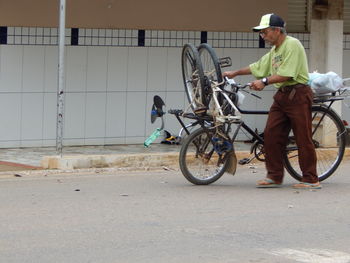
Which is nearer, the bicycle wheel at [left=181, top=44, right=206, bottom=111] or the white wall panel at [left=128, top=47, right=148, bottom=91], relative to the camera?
the bicycle wheel at [left=181, top=44, right=206, bottom=111]

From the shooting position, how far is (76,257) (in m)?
6.27

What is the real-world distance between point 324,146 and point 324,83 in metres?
1.09

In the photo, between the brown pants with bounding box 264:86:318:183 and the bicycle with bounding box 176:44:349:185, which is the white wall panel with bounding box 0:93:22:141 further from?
the brown pants with bounding box 264:86:318:183

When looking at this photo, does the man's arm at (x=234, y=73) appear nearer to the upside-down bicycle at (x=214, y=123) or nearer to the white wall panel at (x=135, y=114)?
the upside-down bicycle at (x=214, y=123)

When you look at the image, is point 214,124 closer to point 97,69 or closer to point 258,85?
point 258,85

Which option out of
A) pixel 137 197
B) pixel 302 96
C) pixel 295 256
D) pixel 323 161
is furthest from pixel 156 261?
pixel 323 161

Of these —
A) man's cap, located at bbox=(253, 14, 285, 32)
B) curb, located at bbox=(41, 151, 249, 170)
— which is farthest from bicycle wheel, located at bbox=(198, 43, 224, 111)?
curb, located at bbox=(41, 151, 249, 170)

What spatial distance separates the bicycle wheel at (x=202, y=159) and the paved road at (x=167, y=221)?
0.14 m

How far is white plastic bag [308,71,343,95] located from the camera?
9352 mm

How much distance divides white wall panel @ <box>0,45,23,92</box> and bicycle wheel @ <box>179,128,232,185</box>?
3.78 meters

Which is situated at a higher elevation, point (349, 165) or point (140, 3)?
point (140, 3)

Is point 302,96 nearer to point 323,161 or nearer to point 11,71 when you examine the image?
point 323,161

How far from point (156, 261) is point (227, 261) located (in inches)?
20.8

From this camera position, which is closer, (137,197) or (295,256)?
(295,256)
